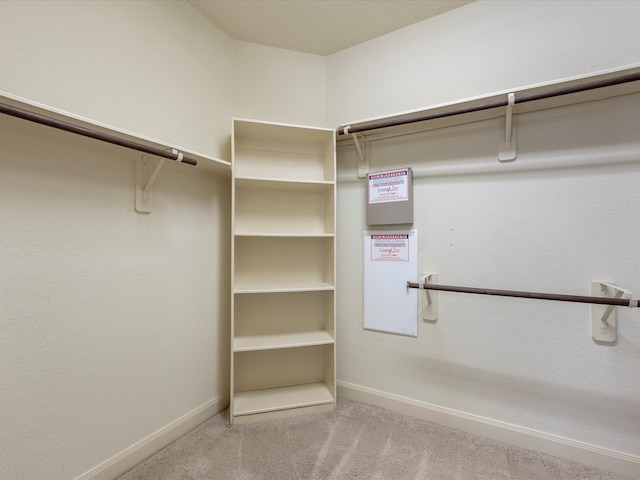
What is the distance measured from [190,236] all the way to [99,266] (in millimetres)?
489

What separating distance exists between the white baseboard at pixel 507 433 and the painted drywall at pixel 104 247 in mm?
1080

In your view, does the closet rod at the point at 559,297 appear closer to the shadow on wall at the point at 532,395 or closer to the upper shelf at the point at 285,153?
the shadow on wall at the point at 532,395

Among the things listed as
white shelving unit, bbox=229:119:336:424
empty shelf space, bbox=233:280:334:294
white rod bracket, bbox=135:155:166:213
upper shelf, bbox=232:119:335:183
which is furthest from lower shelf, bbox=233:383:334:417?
upper shelf, bbox=232:119:335:183

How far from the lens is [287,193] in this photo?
1973mm

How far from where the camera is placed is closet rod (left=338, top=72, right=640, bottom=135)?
44.6 inches

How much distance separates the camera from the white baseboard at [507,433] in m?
1.33

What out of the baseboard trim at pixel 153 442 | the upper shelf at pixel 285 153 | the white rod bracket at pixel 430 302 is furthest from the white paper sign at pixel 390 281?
the baseboard trim at pixel 153 442

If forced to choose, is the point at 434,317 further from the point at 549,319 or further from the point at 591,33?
the point at 591,33

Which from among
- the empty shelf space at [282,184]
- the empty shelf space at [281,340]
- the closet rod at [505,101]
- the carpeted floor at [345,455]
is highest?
the closet rod at [505,101]

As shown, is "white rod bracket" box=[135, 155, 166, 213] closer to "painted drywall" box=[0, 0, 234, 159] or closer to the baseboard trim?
"painted drywall" box=[0, 0, 234, 159]

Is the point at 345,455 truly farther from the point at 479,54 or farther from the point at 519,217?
the point at 479,54

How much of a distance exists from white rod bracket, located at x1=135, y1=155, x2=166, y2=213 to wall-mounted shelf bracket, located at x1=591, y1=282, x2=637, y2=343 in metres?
2.22

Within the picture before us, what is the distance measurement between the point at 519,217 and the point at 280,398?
179cm

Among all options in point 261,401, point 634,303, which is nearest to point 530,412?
point 634,303
